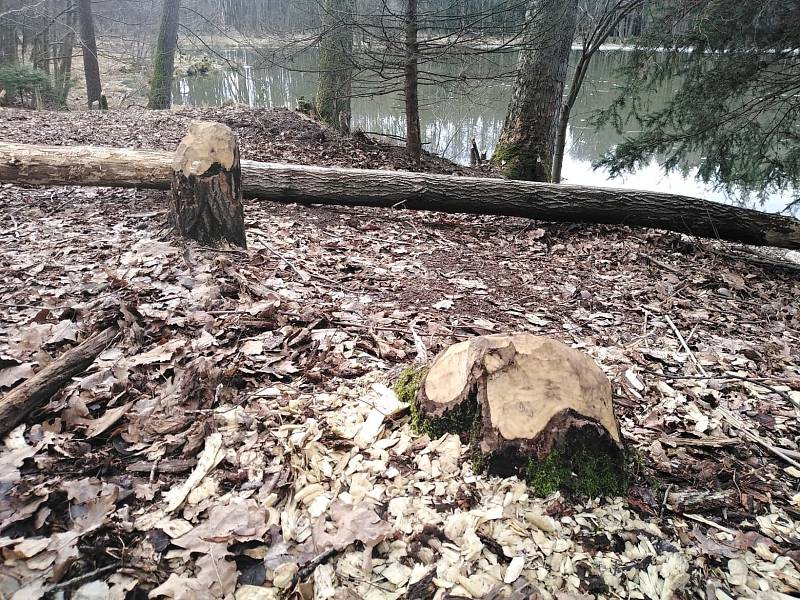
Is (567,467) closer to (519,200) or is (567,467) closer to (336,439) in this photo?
(336,439)

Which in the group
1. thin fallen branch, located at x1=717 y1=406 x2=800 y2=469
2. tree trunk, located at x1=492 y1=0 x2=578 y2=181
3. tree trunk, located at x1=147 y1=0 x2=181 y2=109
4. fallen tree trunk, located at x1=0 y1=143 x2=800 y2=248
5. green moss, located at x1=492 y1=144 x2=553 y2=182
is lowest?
thin fallen branch, located at x1=717 y1=406 x2=800 y2=469

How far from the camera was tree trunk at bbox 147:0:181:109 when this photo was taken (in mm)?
13586

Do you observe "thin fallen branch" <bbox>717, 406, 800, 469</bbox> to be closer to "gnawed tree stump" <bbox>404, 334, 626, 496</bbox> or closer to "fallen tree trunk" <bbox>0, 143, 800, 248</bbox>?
"gnawed tree stump" <bbox>404, 334, 626, 496</bbox>

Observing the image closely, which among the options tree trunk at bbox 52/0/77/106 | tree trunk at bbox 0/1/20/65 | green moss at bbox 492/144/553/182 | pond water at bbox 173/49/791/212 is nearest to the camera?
green moss at bbox 492/144/553/182

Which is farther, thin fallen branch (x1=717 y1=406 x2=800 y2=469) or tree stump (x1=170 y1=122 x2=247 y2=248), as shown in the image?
tree stump (x1=170 y1=122 x2=247 y2=248)

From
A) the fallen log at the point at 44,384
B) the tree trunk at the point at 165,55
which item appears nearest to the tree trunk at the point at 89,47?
the tree trunk at the point at 165,55

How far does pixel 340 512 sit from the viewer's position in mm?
1935

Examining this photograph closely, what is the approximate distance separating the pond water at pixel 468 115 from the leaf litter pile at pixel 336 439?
5.41 m

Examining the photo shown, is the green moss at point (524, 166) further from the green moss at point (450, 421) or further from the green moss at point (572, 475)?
the green moss at point (572, 475)

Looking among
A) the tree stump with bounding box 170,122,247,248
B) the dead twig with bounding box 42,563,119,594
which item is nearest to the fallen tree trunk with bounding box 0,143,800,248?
the tree stump with bounding box 170,122,247,248

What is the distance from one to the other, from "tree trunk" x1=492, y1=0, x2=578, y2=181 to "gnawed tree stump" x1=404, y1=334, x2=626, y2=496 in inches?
251

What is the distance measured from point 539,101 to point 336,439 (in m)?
7.39

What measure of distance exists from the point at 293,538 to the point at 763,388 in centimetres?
276

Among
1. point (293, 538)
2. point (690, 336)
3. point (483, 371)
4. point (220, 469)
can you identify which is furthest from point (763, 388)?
point (220, 469)
